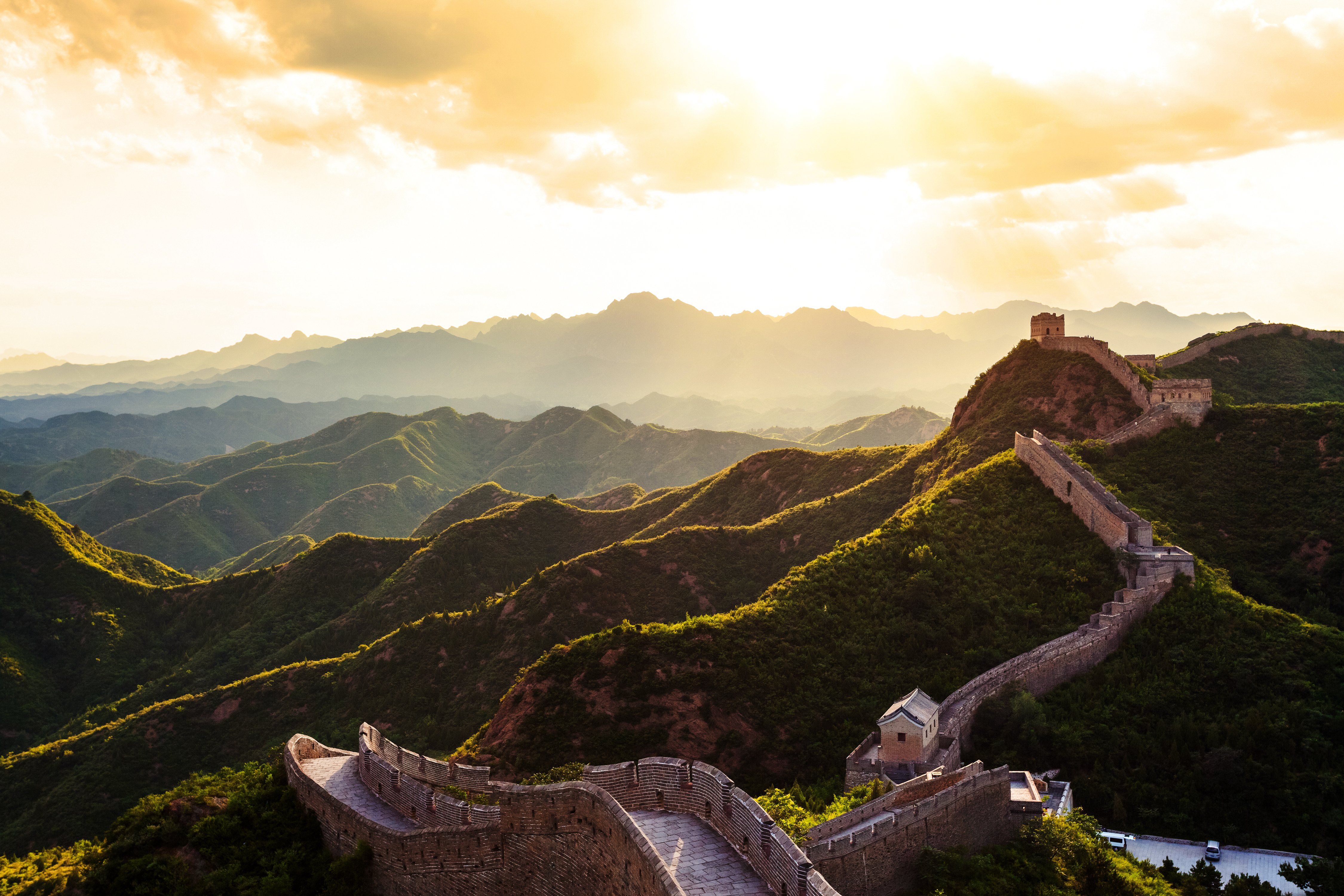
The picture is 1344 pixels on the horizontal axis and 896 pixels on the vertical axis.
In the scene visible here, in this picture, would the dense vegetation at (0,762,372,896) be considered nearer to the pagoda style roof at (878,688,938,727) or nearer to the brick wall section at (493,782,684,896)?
the brick wall section at (493,782,684,896)

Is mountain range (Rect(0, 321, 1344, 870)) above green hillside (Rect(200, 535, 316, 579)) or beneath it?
above

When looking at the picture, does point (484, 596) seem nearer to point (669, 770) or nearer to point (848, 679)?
point (848, 679)

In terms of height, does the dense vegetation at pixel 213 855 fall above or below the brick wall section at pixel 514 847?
below

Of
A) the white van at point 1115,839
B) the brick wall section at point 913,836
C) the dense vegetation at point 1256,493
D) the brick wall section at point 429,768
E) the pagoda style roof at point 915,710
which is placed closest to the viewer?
the brick wall section at point 913,836

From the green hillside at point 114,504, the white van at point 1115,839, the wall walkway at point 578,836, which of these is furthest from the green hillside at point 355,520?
the white van at point 1115,839

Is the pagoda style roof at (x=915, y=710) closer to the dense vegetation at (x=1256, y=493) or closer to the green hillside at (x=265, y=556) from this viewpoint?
Result: the dense vegetation at (x=1256, y=493)

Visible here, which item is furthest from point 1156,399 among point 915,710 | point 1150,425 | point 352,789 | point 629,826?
point 352,789

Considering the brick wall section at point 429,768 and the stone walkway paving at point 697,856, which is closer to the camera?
the stone walkway paving at point 697,856

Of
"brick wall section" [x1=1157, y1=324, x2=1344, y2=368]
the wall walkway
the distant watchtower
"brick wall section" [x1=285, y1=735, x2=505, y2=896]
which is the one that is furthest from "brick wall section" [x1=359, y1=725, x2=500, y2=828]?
"brick wall section" [x1=1157, y1=324, x2=1344, y2=368]
